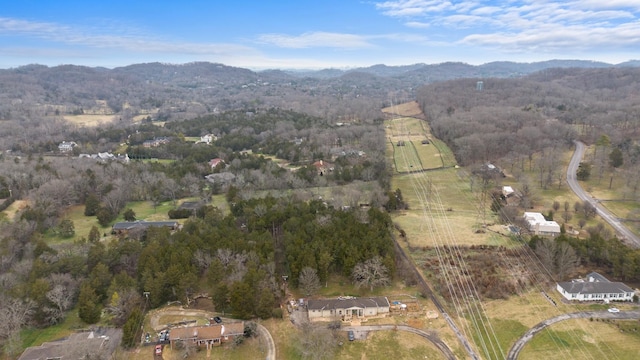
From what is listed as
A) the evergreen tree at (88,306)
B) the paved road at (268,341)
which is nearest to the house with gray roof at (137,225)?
the evergreen tree at (88,306)

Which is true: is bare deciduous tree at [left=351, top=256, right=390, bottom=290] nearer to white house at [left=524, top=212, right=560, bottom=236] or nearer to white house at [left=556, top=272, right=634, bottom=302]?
white house at [left=556, top=272, right=634, bottom=302]

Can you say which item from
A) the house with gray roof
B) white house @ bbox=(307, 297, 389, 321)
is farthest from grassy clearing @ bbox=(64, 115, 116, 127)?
white house @ bbox=(307, 297, 389, 321)

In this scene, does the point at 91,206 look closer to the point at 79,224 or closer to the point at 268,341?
the point at 79,224

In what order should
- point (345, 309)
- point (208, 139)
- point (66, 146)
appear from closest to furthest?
point (345, 309)
point (66, 146)
point (208, 139)

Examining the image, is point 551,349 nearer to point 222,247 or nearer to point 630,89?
point 222,247

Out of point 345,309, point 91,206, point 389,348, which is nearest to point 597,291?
point 389,348

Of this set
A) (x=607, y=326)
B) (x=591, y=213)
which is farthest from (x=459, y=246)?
(x=591, y=213)

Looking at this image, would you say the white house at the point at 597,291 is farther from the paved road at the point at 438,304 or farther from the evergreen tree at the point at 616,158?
the evergreen tree at the point at 616,158
